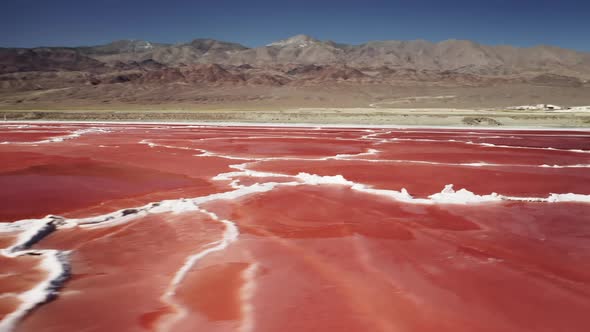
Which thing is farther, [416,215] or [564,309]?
[416,215]

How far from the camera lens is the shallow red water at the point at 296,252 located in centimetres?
472

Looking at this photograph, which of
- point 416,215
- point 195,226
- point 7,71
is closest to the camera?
point 195,226

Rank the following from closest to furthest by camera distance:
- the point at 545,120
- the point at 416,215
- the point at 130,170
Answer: the point at 416,215 → the point at 130,170 → the point at 545,120

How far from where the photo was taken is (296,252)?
257 inches

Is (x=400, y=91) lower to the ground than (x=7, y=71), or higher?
lower

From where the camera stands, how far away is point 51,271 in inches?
224

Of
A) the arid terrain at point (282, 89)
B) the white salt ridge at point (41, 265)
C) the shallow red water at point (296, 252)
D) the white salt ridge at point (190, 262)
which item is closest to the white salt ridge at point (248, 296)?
the shallow red water at point (296, 252)

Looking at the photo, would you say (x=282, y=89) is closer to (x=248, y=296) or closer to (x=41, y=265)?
(x=41, y=265)

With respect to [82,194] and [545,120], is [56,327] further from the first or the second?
[545,120]

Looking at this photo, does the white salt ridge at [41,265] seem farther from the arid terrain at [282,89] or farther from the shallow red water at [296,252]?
the arid terrain at [282,89]

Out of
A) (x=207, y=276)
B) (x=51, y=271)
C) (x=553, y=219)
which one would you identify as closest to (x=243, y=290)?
(x=207, y=276)

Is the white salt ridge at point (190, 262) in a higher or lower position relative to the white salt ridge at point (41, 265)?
lower

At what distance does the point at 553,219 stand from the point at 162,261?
619 centimetres

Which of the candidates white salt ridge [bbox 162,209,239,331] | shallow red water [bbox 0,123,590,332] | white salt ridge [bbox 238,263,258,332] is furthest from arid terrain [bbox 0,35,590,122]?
white salt ridge [bbox 238,263,258,332]
